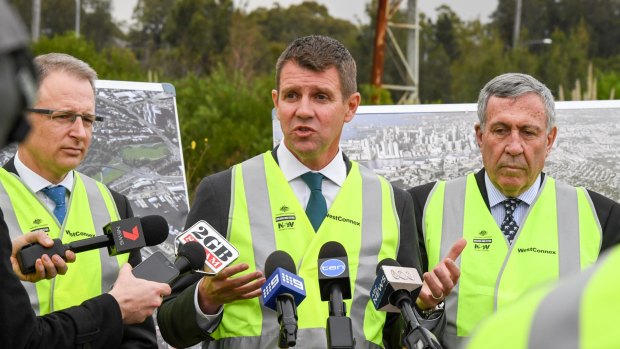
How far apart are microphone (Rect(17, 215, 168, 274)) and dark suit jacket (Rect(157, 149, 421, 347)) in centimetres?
23

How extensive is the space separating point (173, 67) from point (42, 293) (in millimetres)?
28750

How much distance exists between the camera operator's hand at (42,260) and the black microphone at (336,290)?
0.92 meters

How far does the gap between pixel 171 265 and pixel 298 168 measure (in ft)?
2.75

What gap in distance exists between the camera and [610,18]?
47.7m

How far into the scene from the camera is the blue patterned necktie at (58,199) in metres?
4.16

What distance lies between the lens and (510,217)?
461 cm

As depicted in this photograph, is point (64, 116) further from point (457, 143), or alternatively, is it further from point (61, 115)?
point (457, 143)

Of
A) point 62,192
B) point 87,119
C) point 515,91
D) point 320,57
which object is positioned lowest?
point 62,192

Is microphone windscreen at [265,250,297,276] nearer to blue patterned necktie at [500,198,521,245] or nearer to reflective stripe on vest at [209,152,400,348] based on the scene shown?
reflective stripe on vest at [209,152,400,348]

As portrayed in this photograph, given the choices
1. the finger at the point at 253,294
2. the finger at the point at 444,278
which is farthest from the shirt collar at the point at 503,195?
the finger at the point at 253,294

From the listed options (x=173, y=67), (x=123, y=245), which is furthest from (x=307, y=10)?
(x=123, y=245)

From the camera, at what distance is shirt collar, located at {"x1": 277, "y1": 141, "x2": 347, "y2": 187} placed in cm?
421

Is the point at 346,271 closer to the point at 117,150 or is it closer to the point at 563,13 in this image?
the point at 117,150

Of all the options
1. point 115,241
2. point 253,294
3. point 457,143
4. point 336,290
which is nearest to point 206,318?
point 253,294
